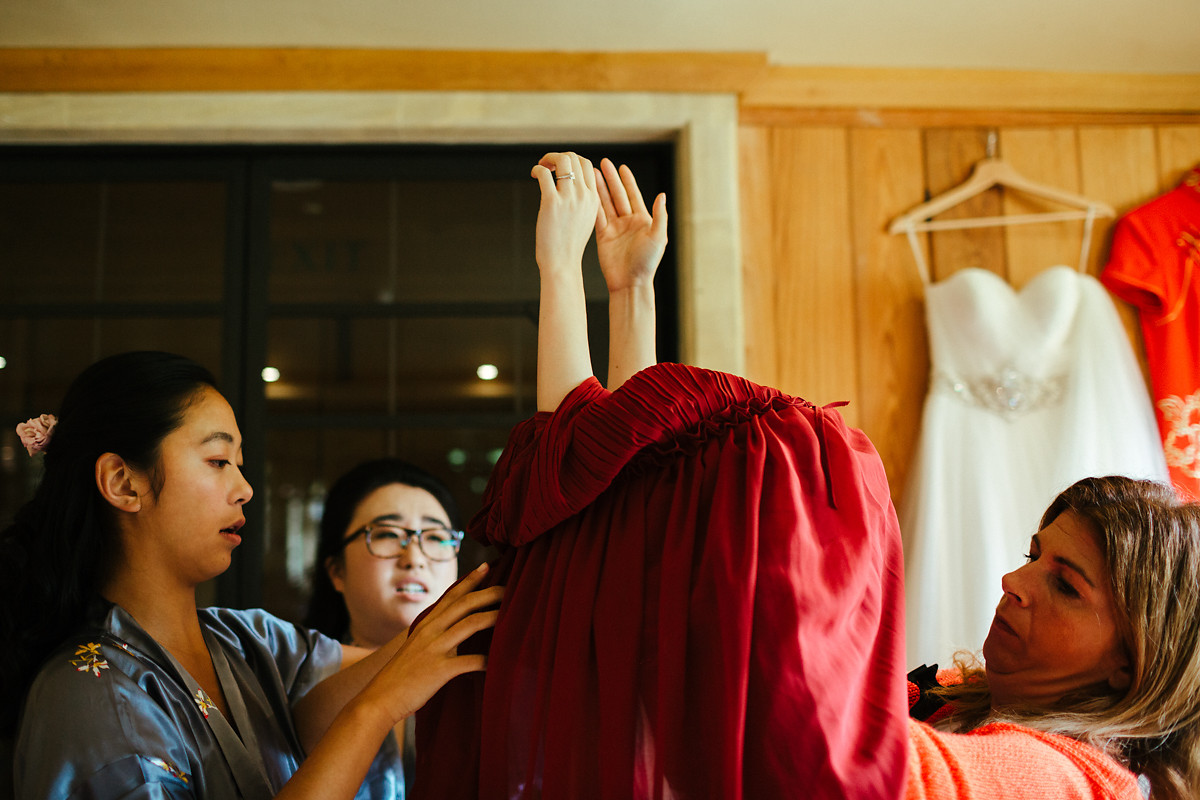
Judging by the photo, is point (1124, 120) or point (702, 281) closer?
point (702, 281)

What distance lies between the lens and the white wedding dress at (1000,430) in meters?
1.87

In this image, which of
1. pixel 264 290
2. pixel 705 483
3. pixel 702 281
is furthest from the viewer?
pixel 264 290

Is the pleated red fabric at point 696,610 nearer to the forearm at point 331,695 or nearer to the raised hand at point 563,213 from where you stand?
the raised hand at point 563,213

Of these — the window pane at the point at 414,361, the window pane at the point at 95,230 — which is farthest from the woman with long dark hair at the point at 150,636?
the window pane at the point at 95,230

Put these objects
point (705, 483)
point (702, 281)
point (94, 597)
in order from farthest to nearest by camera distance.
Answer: point (702, 281) < point (94, 597) < point (705, 483)

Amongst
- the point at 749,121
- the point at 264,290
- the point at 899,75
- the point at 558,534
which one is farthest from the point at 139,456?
the point at 899,75

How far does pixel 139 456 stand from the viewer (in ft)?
4.02

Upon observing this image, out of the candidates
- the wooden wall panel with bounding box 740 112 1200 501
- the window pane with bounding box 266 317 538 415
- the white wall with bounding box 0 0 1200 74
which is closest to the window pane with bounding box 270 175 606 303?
the window pane with bounding box 266 317 538 415

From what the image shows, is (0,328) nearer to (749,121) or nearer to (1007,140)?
(749,121)

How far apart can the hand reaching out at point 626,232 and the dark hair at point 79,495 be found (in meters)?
0.65

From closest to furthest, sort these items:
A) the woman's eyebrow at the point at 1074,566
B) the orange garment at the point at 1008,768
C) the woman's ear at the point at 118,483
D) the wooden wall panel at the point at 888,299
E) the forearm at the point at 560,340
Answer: the orange garment at the point at 1008,768
the forearm at the point at 560,340
the woman's eyebrow at the point at 1074,566
the woman's ear at the point at 118,483
the wooden wall panel at the point at 888,299

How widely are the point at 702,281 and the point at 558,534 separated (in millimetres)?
1264

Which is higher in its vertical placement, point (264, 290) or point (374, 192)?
point (374, 192)

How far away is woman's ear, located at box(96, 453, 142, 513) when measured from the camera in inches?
47.8
